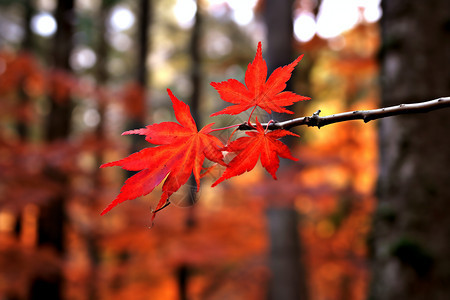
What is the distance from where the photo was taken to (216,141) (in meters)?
0.57

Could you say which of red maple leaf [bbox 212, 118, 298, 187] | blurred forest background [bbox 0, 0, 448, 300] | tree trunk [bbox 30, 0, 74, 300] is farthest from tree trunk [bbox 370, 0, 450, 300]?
tree trunk [bbox 30, 0, 74, 300]

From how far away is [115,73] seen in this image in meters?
11.1

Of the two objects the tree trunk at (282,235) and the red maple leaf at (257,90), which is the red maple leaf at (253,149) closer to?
the red maple leaf at (257,90)

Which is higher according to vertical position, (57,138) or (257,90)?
(57,138)

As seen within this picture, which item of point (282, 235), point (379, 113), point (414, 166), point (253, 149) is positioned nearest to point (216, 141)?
point (253, 149)

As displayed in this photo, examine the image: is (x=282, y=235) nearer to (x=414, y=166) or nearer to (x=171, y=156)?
(x=414, y=166)

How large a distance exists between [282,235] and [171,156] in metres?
3.56

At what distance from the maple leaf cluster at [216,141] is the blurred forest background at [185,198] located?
11cm

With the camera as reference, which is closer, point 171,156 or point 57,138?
point 171,156

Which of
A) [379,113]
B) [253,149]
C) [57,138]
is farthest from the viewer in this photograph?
[57,138]

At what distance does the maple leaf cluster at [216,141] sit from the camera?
0.54 meters

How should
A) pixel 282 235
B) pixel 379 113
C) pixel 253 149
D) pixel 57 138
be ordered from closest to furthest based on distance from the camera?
pixel 379 113, pixel 253 149, pixel 282 235, pixel 57 138

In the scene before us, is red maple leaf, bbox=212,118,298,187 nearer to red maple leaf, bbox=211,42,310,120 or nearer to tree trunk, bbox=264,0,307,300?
red maple leaf, bbox=211,42,310,120

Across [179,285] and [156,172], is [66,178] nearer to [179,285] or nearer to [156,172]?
[179,285]
